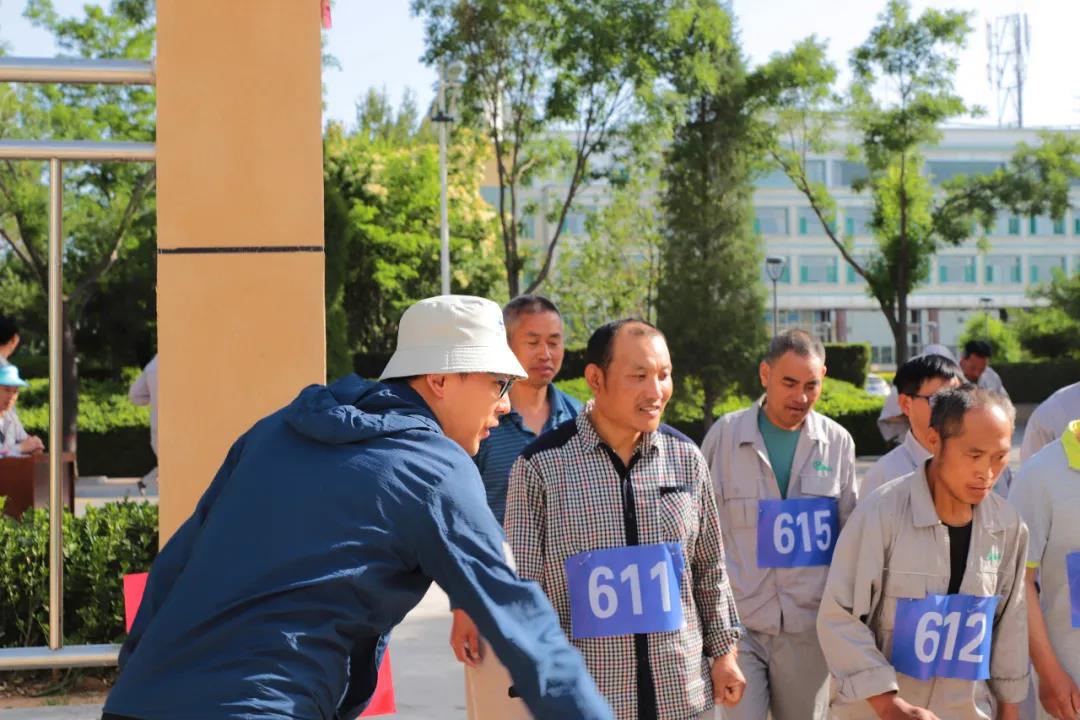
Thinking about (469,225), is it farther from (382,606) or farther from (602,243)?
(382,606)

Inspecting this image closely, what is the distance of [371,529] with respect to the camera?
2.19 meters

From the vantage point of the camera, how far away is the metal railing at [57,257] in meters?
3.88

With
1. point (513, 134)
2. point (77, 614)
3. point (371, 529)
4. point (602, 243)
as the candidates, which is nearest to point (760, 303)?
point (513, 134)

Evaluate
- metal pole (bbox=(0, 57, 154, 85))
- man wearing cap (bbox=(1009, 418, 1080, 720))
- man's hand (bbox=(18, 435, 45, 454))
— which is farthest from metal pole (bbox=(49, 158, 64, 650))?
man's hand (bbox=(18, 435, 45, 454))

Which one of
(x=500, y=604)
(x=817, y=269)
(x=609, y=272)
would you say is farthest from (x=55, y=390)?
(x=817, y=269)

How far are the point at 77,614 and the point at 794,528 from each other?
3.38 metres

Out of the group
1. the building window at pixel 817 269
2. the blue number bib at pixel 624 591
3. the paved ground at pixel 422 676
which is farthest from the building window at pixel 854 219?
the blue number bib at pixel 624 591

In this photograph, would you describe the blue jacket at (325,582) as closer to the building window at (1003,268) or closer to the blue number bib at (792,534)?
the blue number bib at (792,534)

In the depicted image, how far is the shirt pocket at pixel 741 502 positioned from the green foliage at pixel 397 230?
29.8m

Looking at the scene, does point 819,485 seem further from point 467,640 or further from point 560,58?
point 560,58

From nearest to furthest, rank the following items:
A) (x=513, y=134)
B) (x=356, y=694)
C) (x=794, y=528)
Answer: (x=356, y=694)
(x=794, y=528)
(x=513, y=134)

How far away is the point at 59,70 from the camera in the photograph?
3.82m

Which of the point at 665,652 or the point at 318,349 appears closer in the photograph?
the point at 665,652

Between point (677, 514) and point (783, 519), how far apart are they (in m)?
1.08
